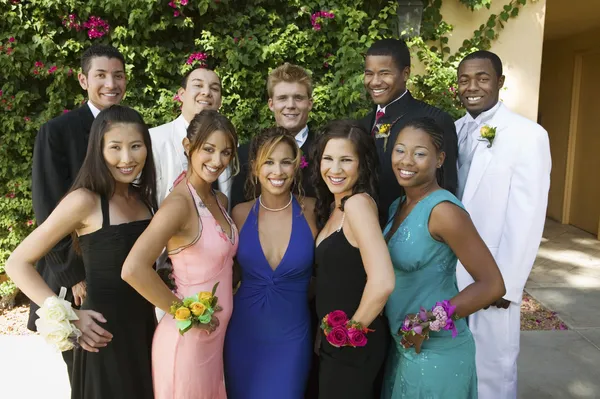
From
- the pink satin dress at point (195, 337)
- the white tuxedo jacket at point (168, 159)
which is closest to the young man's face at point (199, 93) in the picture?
the white tuxedo jacket at point (168, 159)

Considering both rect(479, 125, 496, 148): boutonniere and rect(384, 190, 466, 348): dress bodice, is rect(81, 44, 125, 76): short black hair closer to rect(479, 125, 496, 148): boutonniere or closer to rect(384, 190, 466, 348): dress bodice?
rect(384, 190, 466, 348): dress bodice

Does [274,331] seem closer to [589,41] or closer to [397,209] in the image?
[397,209]

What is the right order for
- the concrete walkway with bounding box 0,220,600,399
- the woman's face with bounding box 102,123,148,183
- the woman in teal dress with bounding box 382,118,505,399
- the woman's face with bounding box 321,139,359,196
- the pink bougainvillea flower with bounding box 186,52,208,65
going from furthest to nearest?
the pink bougainvillea flower with bounding box 186,52,208,65
the concrete walkway with bounding box 0,220,600,399
the woman's face with bounding box 321,139,359,196
the woman's face with bounding box 102,123,148,183
the woman in teal dress with bounding box 382,118,505,399

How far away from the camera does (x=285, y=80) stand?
3.68m

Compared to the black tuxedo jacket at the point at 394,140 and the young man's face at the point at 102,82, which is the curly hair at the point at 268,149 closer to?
the black tuxedo jacket at the point at 394,140

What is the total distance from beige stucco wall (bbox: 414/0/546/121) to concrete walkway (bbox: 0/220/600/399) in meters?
2.68

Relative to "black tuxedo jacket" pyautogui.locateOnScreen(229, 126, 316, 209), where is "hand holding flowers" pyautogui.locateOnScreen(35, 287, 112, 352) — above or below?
below

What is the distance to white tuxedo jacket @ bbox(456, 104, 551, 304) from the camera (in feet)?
11.3

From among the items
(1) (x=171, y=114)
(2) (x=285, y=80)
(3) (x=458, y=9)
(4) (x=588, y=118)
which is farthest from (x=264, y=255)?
(4) (x=588, y=118)

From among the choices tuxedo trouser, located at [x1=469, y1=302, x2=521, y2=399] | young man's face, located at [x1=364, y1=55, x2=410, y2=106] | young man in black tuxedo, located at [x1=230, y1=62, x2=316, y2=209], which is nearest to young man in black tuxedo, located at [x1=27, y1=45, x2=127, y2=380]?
young man in black tuxedo, located at [x1=230, y1=62, x2=316, y2=209]

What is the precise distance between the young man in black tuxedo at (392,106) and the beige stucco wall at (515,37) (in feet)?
10.0

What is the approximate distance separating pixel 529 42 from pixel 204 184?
565 cm

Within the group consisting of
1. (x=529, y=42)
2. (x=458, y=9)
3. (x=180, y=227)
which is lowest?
(x=180, y=227)

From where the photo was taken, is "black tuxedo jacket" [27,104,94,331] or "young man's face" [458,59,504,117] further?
"young man's face" [458,59,504,117]
